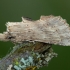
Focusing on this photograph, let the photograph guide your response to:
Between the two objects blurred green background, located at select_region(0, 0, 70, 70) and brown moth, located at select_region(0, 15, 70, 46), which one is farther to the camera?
blurred green background, located at select_region(0, 0, 70, 70)

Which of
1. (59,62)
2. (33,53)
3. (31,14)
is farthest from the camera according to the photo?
(31,14)

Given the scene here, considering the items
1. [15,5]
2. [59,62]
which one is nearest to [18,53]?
[59,62]

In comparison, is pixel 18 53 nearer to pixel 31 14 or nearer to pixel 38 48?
pixel 38 48

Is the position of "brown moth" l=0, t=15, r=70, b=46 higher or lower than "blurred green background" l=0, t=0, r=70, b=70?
lower

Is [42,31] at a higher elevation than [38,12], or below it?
below
